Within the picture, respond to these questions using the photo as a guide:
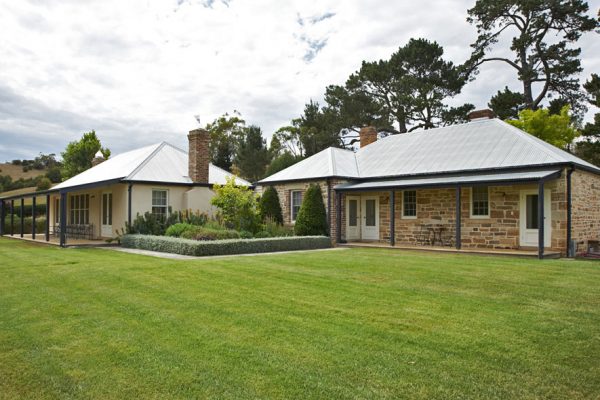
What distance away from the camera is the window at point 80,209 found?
2178 centimetres

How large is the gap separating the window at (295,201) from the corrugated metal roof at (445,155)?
74cm

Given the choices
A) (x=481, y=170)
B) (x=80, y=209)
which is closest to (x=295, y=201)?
(x=481, y=170)

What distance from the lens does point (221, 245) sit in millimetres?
13305

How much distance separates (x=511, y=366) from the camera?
4.05 metres

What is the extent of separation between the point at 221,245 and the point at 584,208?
12183 millimetres

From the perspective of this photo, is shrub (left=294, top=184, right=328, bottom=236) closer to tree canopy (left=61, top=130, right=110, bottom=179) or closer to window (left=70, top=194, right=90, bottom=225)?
window (left=70, top=194, right=90, bottom=225)

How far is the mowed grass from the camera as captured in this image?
367 cm

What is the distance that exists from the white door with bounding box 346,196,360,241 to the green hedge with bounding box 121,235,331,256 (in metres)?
2.30

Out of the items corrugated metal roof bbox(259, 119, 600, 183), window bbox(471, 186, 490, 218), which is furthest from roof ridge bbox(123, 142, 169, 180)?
window bbox(471, 186, 490, 218)

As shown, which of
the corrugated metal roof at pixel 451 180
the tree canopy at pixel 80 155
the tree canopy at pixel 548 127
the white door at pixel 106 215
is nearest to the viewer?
the corrugated metal roof at pixel 451 180

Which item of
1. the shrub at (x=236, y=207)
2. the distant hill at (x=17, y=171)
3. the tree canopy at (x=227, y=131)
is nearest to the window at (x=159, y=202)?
the shrub at (x=236, y=207)

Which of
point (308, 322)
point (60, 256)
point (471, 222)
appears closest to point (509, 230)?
point (471, 222)

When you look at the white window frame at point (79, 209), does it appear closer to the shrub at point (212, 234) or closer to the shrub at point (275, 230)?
the shrub at point (212, 234)

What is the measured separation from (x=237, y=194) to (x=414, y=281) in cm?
1029
